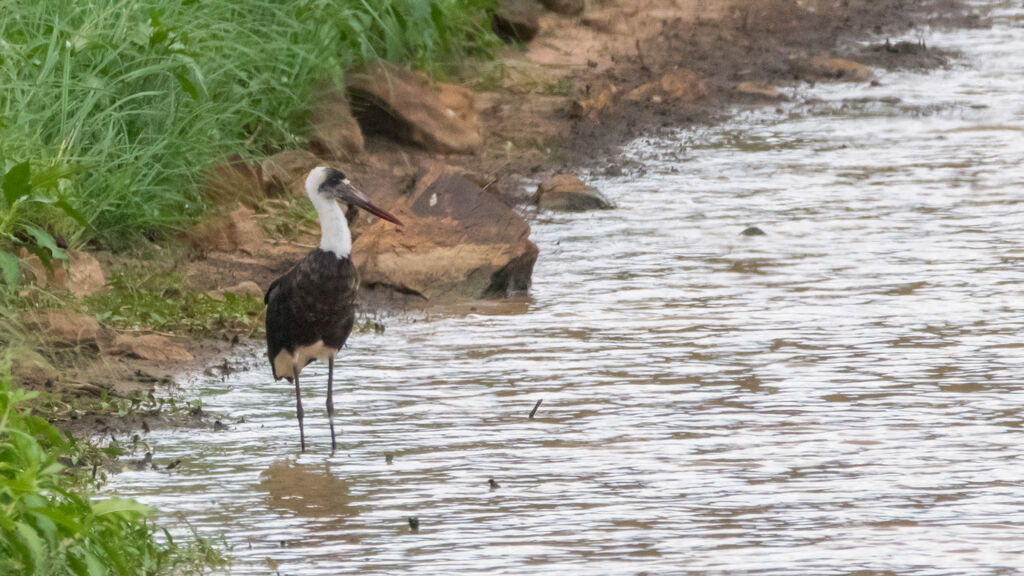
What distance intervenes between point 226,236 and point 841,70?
9.21 meters

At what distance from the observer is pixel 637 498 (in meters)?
6.50

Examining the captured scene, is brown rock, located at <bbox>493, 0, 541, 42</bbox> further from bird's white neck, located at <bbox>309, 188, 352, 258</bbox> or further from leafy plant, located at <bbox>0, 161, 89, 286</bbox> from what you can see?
bird's white neck, located at <bbox>309, 188, 352, 258</bbox>

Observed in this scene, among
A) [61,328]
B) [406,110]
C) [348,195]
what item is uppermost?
[348,195]

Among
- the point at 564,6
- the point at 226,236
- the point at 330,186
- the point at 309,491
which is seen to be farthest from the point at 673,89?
the point at 309,491

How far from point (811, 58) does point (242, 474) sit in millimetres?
12851

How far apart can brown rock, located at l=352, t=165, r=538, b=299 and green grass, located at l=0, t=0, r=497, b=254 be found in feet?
4.05

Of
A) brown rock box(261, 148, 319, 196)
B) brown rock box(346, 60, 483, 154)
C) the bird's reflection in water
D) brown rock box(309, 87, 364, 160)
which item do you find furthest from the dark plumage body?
brown rock box(346, 60, 483, 154)

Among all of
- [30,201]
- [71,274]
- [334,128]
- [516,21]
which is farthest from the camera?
[516,21]

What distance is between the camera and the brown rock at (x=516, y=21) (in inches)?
712

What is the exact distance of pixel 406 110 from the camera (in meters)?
13.6

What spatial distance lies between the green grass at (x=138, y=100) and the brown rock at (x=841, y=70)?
7051 millimetres

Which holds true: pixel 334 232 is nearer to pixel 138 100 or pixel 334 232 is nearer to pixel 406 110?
pixel 138 100

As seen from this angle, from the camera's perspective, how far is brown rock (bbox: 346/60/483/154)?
13.5 meters

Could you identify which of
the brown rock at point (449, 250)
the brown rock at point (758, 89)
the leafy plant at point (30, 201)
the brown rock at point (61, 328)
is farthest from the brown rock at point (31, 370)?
the brown rock at point (758, 89)
